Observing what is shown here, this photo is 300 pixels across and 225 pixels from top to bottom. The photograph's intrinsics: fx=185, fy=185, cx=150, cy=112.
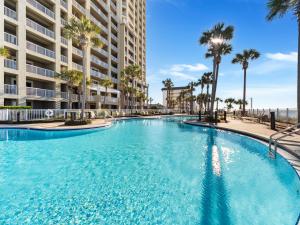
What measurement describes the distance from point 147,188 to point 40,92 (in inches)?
1046

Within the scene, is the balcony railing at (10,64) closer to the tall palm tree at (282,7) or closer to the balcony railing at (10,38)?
the balcony railing at (10,38)

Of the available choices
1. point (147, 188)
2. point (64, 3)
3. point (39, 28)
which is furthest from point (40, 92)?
point (147, 188)

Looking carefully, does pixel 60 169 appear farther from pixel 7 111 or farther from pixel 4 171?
pixel 7 111

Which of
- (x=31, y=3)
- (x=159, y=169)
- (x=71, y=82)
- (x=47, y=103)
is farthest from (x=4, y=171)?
(x=31, y=3)

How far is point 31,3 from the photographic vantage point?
84.1 ft

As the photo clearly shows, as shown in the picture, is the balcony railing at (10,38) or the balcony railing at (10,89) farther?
the balcony railing at (10,38)

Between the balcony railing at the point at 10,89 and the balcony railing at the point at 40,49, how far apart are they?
19.4ft

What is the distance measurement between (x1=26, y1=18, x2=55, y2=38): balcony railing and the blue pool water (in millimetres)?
22844

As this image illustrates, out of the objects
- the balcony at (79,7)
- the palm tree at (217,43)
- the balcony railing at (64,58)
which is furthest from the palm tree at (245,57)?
the balcony railing at (64,58)

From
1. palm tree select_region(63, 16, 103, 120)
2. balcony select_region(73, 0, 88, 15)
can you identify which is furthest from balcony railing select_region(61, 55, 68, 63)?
Answer: balcony select_region(73, 0, 88, 15)

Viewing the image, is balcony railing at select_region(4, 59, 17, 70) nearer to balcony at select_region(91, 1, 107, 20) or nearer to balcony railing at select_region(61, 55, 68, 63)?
balcony railing at select_region(61, 55, 68, 63)

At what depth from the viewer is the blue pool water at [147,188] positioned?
4.25 metres

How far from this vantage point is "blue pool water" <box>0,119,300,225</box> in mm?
4246

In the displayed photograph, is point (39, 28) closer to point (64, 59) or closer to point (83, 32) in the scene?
point (64, 59)
